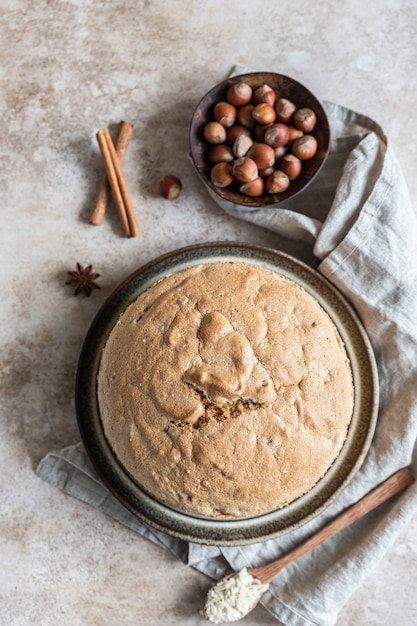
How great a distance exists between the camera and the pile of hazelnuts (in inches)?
90.7

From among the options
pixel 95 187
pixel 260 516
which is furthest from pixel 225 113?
pixel 260 516

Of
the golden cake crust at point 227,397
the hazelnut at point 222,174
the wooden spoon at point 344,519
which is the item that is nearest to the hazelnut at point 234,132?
the hazelnut at point 222,174

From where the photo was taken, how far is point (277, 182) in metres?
2.29

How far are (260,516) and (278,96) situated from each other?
1567 millimetres

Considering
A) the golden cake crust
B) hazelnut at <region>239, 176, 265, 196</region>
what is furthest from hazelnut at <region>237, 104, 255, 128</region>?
the golden cake crust

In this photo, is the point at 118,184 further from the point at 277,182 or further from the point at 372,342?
the point at 372,342

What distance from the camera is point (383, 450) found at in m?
2.32

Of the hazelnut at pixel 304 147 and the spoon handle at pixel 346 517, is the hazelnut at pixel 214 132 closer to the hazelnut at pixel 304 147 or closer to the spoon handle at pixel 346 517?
the hazelnut at pixel 304 147

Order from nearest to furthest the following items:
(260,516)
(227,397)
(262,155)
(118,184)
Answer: (227,397) → (260,516) → (262,155) → (118,184)

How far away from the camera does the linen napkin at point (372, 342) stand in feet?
7.47

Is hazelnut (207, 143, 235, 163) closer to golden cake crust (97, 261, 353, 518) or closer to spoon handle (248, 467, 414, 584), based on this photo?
golden cake crust (97, 261, 353, 518)

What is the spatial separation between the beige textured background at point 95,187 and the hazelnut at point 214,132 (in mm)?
222

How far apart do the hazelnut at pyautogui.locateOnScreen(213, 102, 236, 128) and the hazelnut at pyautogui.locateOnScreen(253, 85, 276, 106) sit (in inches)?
3.8

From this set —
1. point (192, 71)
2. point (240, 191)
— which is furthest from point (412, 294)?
point (192, 71)
